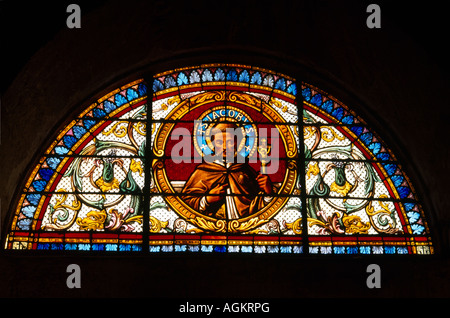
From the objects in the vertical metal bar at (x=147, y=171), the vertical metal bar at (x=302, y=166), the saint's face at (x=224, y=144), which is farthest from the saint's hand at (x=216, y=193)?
the vertical metal bar at (x=302, y=166)

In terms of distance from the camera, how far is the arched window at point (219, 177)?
280 inches

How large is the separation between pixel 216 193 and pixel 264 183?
0.44m

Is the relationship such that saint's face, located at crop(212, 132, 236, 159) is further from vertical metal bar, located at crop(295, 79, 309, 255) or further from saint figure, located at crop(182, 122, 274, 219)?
vertical metal bar, located at crop(295, 79, 309, 255)

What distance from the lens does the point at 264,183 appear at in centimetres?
739

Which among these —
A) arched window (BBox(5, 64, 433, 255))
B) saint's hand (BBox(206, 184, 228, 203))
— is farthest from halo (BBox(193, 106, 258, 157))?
saint's hand (BBox(206, 184, 228, 203))

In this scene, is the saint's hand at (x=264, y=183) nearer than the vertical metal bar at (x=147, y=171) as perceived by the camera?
No

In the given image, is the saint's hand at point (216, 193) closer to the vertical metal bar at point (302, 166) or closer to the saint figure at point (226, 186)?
the saint figure at point (226, 186)

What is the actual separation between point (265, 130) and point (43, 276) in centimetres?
240

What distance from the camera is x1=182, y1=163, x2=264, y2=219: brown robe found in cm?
727

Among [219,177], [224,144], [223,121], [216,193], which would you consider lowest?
[216,193]

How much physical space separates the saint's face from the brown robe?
114 millimetres

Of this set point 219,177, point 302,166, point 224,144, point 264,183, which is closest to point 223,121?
point 224,144

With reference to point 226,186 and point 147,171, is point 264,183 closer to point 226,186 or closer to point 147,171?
point 226,186

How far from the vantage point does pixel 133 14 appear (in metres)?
7.04
